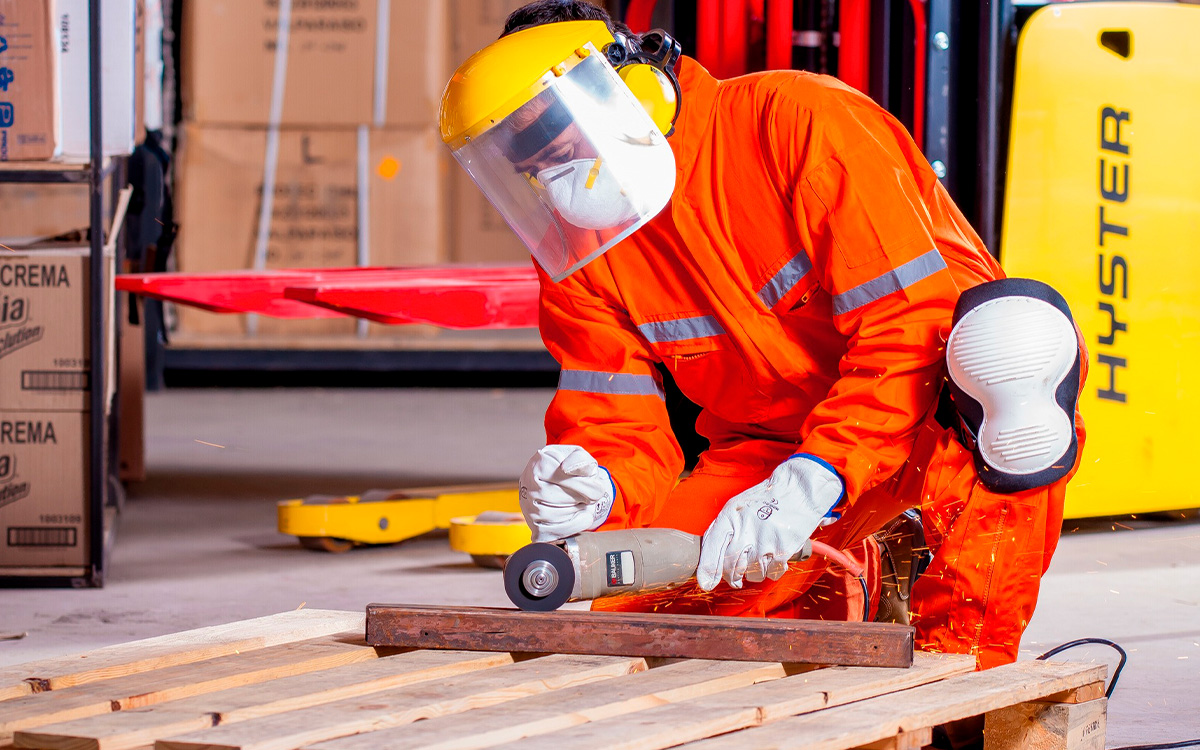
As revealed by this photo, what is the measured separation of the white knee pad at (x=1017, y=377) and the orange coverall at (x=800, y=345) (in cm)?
5

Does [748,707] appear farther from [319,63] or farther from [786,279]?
[319,63]

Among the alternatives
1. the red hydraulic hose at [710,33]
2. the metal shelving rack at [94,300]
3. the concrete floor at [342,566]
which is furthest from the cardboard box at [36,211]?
the red hydraulic hose at [710,33]

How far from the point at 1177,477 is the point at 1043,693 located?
2896mm

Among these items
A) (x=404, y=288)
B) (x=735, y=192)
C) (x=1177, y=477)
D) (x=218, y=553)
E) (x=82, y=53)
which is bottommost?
(x=218, y=553)

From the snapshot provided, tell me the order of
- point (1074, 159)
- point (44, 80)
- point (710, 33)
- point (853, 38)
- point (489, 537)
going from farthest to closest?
point (710, 33), point (1074, 159), point (853, 38), point (489, 537), point (44, 80)

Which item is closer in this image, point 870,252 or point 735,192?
point 870,252

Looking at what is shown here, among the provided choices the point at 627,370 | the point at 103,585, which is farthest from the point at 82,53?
the point at 627,370

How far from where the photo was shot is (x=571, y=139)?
2.37m

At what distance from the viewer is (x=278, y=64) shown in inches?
299

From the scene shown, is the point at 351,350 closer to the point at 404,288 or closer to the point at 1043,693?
the point at 404,288

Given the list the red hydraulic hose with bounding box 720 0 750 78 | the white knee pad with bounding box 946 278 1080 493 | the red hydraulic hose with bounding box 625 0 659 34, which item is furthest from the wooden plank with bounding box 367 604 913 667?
the red hydraulic hose with bounding box 625 0 659 34

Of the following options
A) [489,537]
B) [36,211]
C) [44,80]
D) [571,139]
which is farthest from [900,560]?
[36,211]

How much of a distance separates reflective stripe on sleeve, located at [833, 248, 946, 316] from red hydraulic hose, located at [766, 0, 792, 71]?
2.17 m

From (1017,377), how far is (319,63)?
5896 mm
